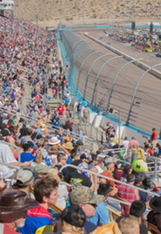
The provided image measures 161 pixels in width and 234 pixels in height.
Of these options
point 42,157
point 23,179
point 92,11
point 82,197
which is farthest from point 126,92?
point 92,11

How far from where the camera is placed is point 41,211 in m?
4.41

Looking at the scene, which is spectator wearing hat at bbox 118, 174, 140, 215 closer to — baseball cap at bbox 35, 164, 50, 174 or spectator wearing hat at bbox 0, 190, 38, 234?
baseball cap at bbox 35, 164, 50, 174

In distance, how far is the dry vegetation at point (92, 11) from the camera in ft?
373

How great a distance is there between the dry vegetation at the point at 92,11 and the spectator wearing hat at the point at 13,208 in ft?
357

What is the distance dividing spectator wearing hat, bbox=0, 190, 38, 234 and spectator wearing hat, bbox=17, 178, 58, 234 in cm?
42

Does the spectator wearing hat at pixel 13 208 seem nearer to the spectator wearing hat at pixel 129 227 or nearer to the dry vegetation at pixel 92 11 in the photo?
the spectator wearing hat at pixel 129 227

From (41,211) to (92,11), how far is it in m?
118

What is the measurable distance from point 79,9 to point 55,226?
119693 mm

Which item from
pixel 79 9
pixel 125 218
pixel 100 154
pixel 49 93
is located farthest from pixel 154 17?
pixel 125 218

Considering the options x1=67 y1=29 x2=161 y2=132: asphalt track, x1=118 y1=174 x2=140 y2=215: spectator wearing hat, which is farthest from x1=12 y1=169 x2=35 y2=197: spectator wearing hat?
x1=67 y1=29 x2=161 y2=132: asphalt track

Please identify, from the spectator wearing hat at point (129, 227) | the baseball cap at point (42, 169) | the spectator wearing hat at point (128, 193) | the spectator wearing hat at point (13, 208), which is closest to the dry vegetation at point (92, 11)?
the spectator wearing hat at point (128, 193)

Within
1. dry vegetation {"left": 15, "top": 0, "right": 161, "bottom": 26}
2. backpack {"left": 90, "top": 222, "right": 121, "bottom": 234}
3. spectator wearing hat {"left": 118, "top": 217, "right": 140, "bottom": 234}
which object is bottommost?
dry vegetation {"left": 15, "top": 0, "right": 161, "bottom": 26}

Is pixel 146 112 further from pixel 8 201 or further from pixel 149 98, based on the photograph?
pixel 8 201

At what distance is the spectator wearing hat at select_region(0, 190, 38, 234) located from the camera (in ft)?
12.1
